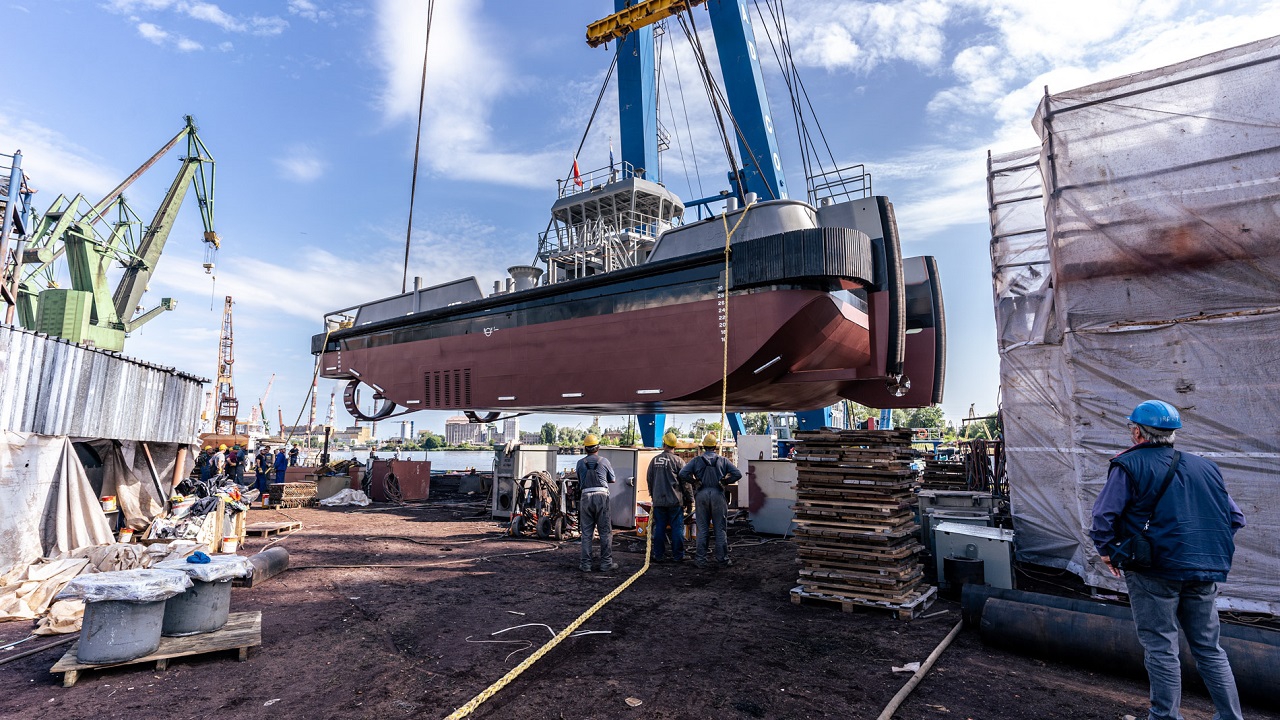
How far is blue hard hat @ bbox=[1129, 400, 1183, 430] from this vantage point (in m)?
2.88

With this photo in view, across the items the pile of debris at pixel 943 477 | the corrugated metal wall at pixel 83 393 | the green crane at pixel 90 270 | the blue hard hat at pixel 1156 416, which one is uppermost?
the green crane at pixel 90 270

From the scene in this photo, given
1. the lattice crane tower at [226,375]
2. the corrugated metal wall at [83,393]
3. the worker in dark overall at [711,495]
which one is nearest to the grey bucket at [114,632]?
the corrugated metal wall at [83,393]

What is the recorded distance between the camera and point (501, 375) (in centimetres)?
1084

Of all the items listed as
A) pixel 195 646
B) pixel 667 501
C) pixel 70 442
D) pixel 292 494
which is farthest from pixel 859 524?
pixel 292 494

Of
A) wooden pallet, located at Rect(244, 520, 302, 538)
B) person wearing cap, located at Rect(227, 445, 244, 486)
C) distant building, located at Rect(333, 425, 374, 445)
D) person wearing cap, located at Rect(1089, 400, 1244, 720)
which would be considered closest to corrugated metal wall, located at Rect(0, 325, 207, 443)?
wooden pallet, located at Rect(244, 520, 302, 538)

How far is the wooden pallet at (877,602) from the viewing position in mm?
4777

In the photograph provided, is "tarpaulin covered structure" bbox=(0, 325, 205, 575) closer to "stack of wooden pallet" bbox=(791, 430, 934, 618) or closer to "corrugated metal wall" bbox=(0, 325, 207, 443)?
"corrugated metal wall" bbox=(0, 325, 207, 443)

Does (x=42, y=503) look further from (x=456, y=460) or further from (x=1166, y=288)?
(x=456, y=460)

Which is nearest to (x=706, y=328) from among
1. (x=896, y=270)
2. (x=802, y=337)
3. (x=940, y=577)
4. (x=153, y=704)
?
(x=802, y=337)

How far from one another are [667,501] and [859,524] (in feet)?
8.35

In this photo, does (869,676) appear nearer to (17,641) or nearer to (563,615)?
(563,615)

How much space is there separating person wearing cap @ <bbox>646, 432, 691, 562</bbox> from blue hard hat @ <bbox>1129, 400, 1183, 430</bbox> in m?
4.69

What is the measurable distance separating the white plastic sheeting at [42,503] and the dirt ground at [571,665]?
5.84 feet

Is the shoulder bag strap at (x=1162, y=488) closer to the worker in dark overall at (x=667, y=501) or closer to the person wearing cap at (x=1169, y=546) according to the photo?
the person wearing cap at (x=1169, y=546)
